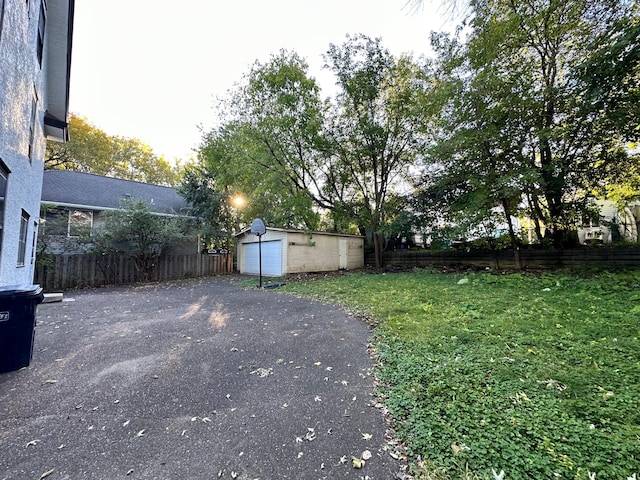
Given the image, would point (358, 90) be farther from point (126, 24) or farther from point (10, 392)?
point (10, 392)

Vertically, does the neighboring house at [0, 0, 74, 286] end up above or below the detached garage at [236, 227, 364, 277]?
above

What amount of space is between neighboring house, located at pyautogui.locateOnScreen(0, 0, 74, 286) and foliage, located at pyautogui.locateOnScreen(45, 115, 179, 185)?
1425 cm

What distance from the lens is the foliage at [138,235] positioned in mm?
10000

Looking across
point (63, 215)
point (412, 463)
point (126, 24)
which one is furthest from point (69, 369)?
point (63, 215)

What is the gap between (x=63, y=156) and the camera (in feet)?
60.1

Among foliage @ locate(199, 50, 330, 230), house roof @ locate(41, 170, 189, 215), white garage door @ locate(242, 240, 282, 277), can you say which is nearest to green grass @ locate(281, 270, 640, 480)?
white garage door @ locate(242, 240, 282, 277)

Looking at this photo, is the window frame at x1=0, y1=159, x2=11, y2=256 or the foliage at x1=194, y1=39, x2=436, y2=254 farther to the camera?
the foliage at x1=194, y1=39, x2=436, y2=254

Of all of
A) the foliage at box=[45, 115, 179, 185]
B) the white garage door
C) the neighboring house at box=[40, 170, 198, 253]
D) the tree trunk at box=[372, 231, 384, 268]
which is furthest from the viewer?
the foliage at box=[45, 115, 179, 185]

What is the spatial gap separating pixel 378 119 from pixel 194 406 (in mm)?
12529

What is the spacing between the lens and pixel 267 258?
42.5 ft

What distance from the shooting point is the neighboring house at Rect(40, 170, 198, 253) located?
384 inches

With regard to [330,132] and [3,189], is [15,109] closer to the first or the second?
[3,189]

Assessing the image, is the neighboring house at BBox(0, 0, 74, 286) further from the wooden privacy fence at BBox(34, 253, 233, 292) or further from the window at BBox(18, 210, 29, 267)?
the wooden privacy fence at BBox(34, 253, 233, 292)

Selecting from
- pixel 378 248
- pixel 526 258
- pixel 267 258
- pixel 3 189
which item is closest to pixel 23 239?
pixel 3 189
